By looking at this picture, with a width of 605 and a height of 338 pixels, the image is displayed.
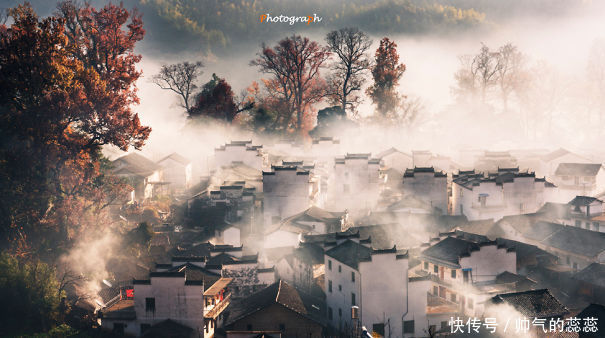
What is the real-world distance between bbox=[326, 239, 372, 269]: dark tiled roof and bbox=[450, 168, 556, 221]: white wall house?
49.3 ft

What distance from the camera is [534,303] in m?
27.2

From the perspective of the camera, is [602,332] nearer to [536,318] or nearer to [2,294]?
[536,318]

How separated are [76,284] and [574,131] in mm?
65337

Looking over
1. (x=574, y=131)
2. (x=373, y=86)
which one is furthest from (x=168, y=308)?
(x=574, y=131)

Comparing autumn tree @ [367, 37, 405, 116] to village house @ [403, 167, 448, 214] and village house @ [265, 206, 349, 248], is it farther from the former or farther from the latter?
village house @ [265, 206, 349, 248]

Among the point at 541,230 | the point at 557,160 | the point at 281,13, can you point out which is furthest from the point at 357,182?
the point at 281,13

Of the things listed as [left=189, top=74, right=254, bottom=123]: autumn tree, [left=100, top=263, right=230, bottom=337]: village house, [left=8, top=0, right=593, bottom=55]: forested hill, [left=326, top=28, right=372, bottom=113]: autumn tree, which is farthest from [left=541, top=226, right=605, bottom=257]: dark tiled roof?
[left=8, top=0, right=593, bottom=55]: forested hill

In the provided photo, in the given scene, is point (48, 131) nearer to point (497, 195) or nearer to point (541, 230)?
point (497, 195)

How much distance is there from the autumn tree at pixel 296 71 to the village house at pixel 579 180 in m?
24.3

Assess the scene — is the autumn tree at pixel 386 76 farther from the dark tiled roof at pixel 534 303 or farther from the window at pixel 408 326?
the window at pixel 408 326

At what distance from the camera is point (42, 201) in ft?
99.3

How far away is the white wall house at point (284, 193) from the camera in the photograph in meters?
40.3

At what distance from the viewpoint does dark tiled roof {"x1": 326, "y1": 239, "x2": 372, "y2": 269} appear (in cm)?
2870

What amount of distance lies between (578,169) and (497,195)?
11610 millimetres
